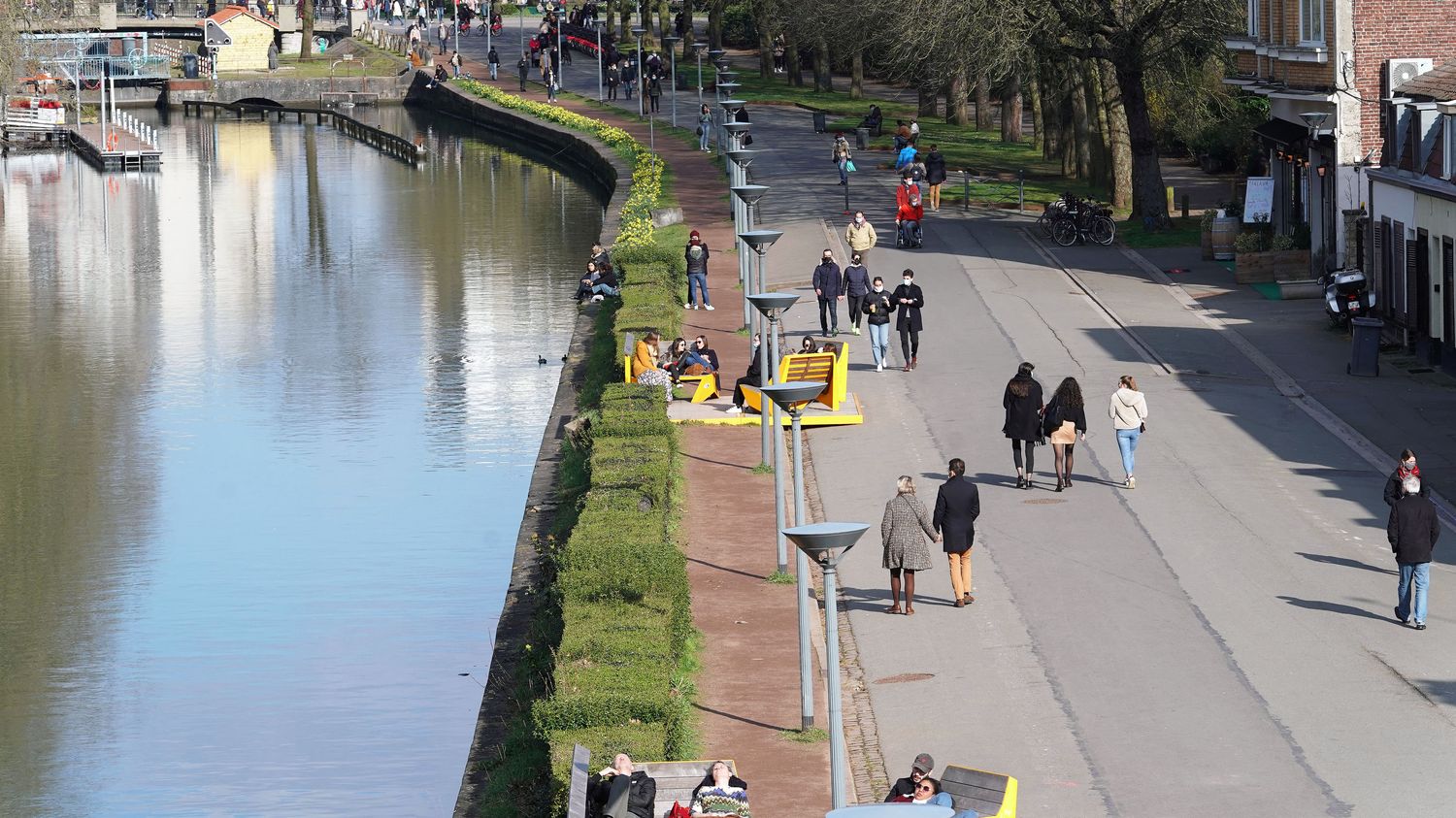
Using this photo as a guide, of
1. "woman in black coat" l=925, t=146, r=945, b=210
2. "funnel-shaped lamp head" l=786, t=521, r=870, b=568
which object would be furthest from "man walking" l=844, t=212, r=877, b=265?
"funnel-shaped lamp head" l=786, t=521, r=870, b=568

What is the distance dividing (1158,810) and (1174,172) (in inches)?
1665

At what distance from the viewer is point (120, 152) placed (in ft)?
243

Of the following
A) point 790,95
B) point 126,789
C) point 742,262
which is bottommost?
point 126,789

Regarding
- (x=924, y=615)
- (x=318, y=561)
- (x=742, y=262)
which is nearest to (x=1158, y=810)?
(x=924, y=615)

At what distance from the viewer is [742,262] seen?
35781 mm

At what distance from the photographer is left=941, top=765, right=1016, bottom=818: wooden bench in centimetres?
1270

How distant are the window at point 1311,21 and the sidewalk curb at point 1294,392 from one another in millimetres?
4891

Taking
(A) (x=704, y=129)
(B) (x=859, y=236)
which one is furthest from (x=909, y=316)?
(A) (x=704, y=129)

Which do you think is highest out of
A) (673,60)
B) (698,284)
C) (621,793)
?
(673,60)

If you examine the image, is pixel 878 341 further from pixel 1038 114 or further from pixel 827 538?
pixel 1038 114

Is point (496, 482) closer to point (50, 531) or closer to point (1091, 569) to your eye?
point (50, 531)

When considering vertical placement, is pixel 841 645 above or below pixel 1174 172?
below

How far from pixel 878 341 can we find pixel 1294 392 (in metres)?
5.92

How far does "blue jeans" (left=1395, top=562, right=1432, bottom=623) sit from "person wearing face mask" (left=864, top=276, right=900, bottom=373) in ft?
41.0
